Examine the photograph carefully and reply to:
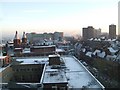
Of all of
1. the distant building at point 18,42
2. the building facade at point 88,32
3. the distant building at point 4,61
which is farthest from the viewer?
the building facade at point 88,32

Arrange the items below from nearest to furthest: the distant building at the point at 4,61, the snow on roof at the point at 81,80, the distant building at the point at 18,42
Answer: the snow on roof at the point at 81,80 → the distant building at the point at 4,61 → the distant building at the point at 18,42

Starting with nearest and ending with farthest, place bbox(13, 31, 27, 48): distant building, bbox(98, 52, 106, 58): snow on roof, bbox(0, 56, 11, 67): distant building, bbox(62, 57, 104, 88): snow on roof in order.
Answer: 1. bbox(62, 57, 104, 88): snow on roof
2. bbox(0, 56, 11, 67): distant building
3. bbox(98, 52, 106, 58): snow on roof
4. bbox(13, 31, 27, 48): distant building

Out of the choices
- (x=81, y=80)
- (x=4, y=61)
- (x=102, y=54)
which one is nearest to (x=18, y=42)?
(x=102, y=54)

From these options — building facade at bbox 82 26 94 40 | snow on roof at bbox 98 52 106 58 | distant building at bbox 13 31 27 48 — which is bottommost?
snow on roof at bbox 98 52 106 58

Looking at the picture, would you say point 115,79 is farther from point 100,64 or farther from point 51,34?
point 51,34

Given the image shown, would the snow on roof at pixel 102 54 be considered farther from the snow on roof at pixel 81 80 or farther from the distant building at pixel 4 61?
the snow on roof at pixel 81 80

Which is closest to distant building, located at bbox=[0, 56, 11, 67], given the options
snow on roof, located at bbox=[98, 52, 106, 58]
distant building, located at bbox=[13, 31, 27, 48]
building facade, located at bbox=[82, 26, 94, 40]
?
snow on roof, located at bbox=[98, 52, 106, 58]

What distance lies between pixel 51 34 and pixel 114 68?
117 ft

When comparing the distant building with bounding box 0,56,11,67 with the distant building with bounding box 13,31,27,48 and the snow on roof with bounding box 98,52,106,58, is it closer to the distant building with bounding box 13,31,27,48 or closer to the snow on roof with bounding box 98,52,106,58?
the snow on roof with bounding box 98,52,106,58

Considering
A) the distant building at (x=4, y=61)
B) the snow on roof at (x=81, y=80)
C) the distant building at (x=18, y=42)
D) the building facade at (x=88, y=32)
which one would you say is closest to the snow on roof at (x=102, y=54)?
the distant building at (x=4, y=61)

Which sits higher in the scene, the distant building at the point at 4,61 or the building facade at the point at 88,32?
the building facade at the point at 88,32

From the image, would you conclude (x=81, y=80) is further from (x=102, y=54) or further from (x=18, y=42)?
(x=18, y=42)

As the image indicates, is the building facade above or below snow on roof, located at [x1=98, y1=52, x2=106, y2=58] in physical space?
above

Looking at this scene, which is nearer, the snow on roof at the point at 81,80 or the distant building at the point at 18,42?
the snow on roof at the point at 81,80
